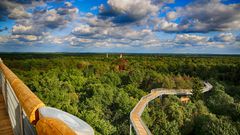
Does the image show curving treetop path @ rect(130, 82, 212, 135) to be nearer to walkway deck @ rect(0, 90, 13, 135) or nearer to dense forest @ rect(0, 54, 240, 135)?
dense forest @ rect(0, 54, 240, 135)

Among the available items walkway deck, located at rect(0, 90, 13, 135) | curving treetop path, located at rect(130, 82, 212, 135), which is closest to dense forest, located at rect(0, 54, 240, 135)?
curving treetop path, located at rect(130, 82, 212, 135)

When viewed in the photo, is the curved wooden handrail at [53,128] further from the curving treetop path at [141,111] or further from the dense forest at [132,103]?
the curving treetop path at [141,111]

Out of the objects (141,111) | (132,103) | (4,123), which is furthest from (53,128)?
(132,103)

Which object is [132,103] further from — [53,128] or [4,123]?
[53,128]

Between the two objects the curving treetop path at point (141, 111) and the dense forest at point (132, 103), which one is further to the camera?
the dense forest at point (132, 103)

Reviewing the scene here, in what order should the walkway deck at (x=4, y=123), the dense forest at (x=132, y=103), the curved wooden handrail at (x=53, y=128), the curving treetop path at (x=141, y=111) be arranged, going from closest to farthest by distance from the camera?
the curved wooden handrail at (x=53, y=128) → the walkway deck at (x=4, y=123) → the curving treetop path at (x=141, y=111) → the dense forest at (x=132, y=103)

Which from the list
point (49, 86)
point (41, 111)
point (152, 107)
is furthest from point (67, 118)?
point (49, 86)

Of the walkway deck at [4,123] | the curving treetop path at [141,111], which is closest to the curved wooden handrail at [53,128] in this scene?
the walkway deck at [4,123]

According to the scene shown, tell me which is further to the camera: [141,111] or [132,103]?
[132,103]

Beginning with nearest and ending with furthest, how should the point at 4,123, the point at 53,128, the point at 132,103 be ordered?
the point at 53,128 < the point at 4,123 < the point at 132,103

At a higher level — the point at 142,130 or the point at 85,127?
the point at 85,127

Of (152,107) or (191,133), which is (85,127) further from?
(152,107)
